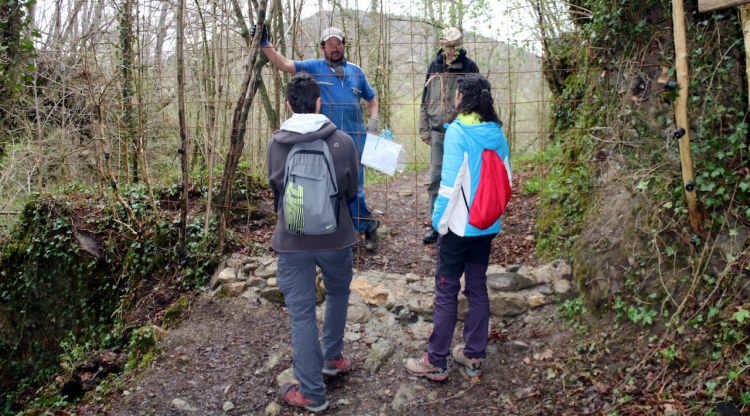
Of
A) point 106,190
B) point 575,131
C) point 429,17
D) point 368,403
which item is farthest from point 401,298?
point 429,17

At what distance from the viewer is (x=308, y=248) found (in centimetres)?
338

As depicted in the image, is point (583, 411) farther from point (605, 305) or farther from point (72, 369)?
point (72, 369)

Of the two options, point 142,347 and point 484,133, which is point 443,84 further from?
point 142,347

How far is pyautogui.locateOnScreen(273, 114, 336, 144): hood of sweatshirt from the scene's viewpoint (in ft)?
10.7

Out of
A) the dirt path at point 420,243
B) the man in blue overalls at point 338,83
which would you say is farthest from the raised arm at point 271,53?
the dirt path at point 420,243

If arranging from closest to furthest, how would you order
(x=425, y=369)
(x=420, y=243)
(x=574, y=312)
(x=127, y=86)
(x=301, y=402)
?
(x=301, y=402) < (x=425, y=369) < (x=574, y=312) < (x=420, y=243) < (x=127, y=86)

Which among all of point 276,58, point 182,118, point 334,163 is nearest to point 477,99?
point 334,163

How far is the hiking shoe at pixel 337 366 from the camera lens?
12.8 feet

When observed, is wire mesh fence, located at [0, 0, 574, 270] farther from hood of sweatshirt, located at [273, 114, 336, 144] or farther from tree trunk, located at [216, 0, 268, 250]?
hood of sweatshirt, located at [273, 114, 336, 144]

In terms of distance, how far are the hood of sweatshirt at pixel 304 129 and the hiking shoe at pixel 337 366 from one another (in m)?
1.58

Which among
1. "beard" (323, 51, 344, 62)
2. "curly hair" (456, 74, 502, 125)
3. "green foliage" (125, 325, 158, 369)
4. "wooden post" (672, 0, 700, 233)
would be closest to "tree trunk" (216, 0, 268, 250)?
"beard" (323, 51, 344, 62)

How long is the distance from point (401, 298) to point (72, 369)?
2.91 meters

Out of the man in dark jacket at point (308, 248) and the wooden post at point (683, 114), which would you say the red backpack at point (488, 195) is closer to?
the man in dark jacket at point (308, 248)

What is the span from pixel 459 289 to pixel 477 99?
47.0 inches
